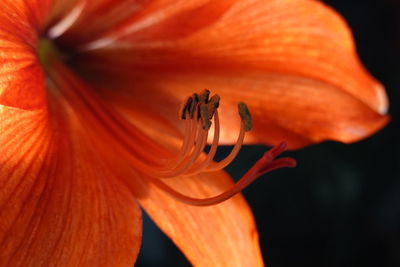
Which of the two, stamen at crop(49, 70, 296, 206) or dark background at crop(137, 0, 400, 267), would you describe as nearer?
stamen at crop(49, 70, 296, 206)

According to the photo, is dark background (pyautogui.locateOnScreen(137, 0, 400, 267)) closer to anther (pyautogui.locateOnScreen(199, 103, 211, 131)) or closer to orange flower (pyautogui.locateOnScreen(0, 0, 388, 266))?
orange flower (pyautogui.locateOnScreen(0, 0, 388, 266))

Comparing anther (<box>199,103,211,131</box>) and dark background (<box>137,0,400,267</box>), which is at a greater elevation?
anther (<box>199,103,211,131</box>)

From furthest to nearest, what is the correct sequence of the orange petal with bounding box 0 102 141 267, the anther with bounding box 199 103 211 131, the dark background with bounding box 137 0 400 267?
the dark background with bounding box 137 0 400 267 → the anther with bounding box 199 103 211 131 → the orange petal with bounding box 0 102 141 267

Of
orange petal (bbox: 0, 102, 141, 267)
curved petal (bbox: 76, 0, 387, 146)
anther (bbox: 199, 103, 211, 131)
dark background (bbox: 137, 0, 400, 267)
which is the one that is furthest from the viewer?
dark background (bbox: 137, 0, 400, 267)

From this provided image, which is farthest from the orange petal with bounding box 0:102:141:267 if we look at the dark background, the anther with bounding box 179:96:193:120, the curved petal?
the dark background

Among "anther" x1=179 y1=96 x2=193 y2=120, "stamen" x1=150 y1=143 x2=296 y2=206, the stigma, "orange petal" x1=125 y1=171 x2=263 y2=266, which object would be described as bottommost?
"orange petal" x1=125 y1=171 x2=263 y2=266

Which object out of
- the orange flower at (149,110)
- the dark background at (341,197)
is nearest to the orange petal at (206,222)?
the orange flower at (149,110)
